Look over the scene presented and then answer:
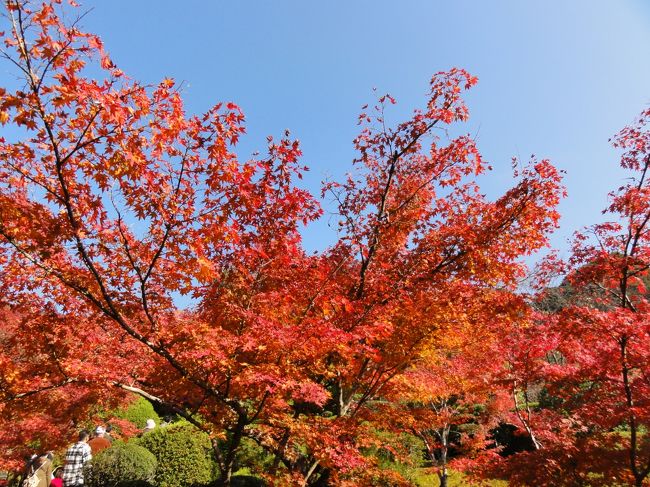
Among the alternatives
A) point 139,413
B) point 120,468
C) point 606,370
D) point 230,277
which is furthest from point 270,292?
point 139,413

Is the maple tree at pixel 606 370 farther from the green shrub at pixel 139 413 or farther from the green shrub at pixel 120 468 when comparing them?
the green shrub at pixel 139 413

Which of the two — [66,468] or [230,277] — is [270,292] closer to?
[230,277]

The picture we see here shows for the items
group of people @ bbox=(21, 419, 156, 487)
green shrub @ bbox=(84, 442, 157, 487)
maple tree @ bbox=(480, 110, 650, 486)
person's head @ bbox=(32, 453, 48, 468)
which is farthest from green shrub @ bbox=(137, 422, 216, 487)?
maple tree @ bbox=(480, 110, 650, 486)

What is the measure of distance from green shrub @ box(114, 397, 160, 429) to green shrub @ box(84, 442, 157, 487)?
7855mm

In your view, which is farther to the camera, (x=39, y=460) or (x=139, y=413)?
(x=139, y=413)

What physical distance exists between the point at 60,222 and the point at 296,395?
3924 millimetres

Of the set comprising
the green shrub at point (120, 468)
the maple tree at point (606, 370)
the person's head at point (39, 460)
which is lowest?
the green shrub at point (120, 468)

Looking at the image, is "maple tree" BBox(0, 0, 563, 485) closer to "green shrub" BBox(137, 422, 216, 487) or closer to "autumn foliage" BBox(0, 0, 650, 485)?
"autumn foliage" BBox(0, 0, 650, 485)

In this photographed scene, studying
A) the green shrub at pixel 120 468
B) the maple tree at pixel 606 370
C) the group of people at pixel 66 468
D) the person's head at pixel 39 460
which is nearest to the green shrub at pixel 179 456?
the green shrub at pixel 120 468

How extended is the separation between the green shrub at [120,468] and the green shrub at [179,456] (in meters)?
0.65

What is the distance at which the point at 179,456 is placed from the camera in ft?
39.9

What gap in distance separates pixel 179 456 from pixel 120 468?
71.9 inches

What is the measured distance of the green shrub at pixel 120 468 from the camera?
10578 millimetres

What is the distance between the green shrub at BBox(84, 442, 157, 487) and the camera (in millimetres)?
10578
